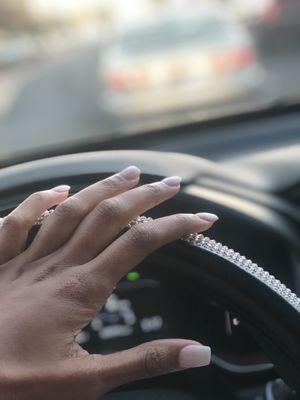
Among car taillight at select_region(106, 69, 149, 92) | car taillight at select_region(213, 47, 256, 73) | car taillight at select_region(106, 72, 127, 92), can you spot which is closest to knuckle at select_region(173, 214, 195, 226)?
car taillight at select_region(106, 69, 149, 92)

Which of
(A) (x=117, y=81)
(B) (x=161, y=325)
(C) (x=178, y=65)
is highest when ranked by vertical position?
(B) (x=161, y=325)

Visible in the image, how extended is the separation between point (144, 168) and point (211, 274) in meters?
0.50

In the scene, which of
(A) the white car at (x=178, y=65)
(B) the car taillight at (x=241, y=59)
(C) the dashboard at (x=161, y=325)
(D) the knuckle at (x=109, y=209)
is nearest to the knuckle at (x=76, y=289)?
(D) the knuckle at (x=109, y=209)

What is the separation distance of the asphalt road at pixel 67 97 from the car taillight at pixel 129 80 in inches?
15.4

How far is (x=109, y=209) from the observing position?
3.51 feet

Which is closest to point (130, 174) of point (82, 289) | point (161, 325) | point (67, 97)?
point (82, 289)

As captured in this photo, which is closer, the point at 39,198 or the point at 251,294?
the point at 251,294

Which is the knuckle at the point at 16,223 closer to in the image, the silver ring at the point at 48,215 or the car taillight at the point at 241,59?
the silver ring at the point at 48,215

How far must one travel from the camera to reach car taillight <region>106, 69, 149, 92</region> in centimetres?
869

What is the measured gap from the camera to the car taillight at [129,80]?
8688 mm

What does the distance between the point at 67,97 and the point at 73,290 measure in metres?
10.1

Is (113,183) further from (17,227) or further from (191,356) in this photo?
(191,356)

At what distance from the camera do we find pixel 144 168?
60.6 inches

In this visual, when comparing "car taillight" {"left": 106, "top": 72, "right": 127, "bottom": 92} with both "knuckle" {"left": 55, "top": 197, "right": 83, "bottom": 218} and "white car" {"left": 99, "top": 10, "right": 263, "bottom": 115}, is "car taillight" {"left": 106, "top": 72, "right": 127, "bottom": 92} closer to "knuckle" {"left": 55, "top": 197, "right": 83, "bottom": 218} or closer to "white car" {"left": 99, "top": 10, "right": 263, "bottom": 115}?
"white car" {"left": 99, "top": 10, "right": 263, "bottom": 115}
